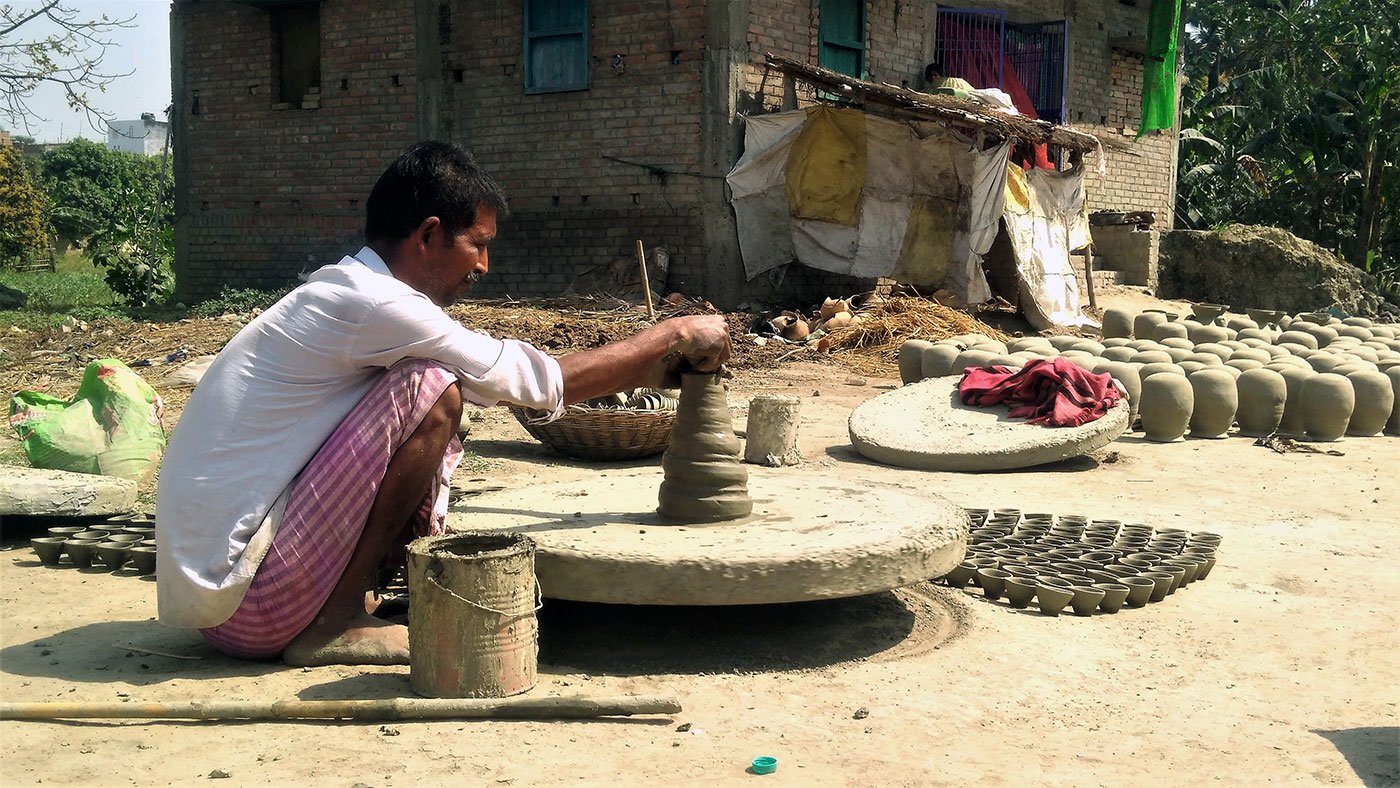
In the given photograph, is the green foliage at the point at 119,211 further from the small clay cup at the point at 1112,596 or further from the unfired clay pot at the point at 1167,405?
the small clay cup at the point at 1112,596

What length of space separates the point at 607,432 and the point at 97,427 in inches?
97.5

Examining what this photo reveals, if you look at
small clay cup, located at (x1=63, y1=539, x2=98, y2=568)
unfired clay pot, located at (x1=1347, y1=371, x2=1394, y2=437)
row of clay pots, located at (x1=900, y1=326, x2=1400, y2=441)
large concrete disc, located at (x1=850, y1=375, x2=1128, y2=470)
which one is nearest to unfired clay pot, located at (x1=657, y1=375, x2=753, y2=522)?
small clay cup, located at (x1=63, y1=539, x2=98, y2=568)

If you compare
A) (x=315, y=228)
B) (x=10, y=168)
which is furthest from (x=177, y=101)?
(x=10, y=168)

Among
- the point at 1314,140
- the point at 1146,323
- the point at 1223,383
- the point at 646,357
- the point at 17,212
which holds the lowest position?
the point at 1223,383

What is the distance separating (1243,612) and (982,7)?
1269 centimetres

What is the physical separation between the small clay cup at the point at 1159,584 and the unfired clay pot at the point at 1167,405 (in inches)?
146

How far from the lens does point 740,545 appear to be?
344 centimetres

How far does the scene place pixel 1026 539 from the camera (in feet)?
15.8

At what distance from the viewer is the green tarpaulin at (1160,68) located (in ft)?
57.8

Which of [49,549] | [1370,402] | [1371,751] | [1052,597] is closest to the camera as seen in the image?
[1371,751]

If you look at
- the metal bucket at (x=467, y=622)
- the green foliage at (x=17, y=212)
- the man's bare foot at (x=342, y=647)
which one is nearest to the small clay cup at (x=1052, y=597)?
the metal bucket at (x=467, y=622)

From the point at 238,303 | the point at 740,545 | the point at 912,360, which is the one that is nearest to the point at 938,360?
the point at 912,360

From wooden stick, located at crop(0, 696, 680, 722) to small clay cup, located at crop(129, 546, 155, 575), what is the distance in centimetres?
160

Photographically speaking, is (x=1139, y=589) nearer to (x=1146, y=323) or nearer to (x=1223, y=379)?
(x=1223, y=379)
